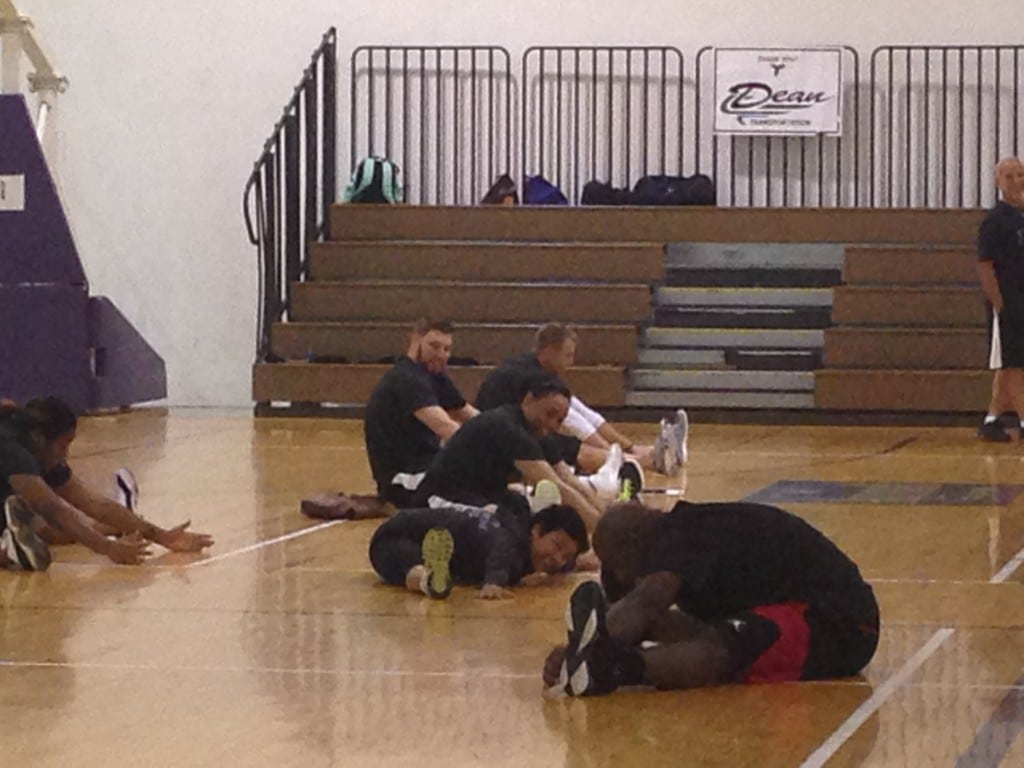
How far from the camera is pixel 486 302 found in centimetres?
1727

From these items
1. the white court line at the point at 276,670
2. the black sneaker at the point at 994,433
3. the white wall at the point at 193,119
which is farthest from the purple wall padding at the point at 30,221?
the white court line at the point at 276,670

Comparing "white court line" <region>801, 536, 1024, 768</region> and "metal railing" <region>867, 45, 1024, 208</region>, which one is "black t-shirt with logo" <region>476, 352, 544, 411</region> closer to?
"white court line" <region>801, 536, 1024, 768</region>

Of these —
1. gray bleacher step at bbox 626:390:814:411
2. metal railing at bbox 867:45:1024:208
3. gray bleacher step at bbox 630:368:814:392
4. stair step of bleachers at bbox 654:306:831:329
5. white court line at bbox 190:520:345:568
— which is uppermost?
metal railing at bbox 867:45:1024:208

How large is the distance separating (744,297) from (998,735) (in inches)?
485

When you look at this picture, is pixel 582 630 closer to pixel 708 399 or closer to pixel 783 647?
pixel 783 647

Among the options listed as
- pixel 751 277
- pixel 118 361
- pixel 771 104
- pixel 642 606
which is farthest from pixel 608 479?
pixel 771 104

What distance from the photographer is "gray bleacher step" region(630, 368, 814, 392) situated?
1662cm

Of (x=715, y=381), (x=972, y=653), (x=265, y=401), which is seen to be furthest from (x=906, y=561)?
(x=265, y=401)

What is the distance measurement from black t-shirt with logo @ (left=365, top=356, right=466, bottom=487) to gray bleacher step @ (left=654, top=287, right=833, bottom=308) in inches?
300

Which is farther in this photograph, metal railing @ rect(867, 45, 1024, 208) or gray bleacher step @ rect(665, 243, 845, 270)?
metal railing @ rect(867, 45, 1024, 208)

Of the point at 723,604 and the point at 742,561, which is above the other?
the point at 742,561

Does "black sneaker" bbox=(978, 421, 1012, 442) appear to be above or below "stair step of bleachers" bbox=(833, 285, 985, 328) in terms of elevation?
below

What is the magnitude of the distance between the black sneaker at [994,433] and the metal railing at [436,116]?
599 cm

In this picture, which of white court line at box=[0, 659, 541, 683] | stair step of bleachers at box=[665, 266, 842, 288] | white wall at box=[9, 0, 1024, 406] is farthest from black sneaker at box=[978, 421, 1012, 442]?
white court line at box=[0, 659, 541, 683]
